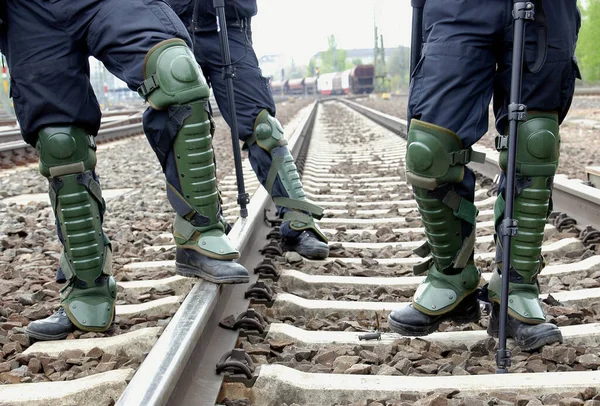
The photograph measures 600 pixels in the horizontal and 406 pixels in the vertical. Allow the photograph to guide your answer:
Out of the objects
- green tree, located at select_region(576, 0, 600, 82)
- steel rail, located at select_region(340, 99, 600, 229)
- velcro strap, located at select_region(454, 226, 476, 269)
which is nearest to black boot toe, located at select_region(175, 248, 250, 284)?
velcro strap, located at select_region(454, 226, 476, 269)

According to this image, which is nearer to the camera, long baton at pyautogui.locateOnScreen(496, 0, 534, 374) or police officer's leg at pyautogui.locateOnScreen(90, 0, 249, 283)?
long baton at pyautogui.locateOnScreen(496, 0, 534, 374)

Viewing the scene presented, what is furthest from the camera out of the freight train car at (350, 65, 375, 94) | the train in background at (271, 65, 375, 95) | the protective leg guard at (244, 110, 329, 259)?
the train in background at (271, 65, 375, 95)

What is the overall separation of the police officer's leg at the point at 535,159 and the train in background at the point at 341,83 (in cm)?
5611

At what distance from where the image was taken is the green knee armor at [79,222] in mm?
2717

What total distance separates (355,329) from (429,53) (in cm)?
105

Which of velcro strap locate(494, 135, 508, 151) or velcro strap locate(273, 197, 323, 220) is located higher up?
velcro strap locate(494, 135, 508, 151)

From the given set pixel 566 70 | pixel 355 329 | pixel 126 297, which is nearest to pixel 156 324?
pixel 126 297

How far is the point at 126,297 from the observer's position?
10.9ft

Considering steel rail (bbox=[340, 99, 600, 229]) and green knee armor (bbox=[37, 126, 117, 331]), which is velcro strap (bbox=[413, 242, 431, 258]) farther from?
steel rail (bbox=[340, 99, 600, 229])

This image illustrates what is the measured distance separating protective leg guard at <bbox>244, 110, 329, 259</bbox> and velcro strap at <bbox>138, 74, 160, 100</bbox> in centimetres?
140

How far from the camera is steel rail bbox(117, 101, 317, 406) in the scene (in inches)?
71.4

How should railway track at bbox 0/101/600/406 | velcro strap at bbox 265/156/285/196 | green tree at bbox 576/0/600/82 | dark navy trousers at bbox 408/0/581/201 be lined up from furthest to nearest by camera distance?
green tree at bbox 576/0/600/82, velcro strap at bbox 265/156/285/196, dark navy trousers at bbox 408/0/581/201, railway track at bbox 0/101/600/406

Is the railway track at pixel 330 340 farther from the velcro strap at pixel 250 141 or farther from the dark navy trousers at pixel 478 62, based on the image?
the dark navy trousers at pixel 478 62

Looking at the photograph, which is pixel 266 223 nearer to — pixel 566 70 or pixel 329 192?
pixel 329 192
